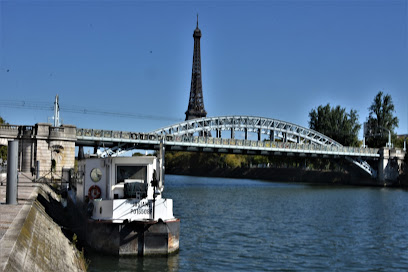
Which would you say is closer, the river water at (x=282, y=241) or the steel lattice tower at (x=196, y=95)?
the river water at (x=282, y=241)

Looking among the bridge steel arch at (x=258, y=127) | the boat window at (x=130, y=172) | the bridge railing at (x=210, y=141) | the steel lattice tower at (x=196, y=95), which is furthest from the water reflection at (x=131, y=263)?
the steel lattice tower at (x=196, y=95)

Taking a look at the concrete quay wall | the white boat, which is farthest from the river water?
the concrete quay wall

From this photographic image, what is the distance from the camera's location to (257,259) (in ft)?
66.1

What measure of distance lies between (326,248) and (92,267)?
34.8ft

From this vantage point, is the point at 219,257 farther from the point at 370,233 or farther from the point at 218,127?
the point at 218,127

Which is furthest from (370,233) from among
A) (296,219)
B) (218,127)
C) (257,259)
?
(218,127)

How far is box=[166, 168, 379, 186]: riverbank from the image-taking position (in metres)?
92.3

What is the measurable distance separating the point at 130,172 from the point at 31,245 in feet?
24.4

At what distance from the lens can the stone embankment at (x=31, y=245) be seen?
433 inches

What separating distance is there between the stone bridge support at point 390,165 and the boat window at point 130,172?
244 ft

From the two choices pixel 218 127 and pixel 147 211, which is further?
pixel 218 127

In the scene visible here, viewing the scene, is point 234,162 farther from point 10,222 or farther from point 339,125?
point 10,222

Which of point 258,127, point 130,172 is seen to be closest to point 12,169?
point 130,172

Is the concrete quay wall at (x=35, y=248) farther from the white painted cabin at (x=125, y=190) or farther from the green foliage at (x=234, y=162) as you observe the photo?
the green foliage at (x=234, y=162)
